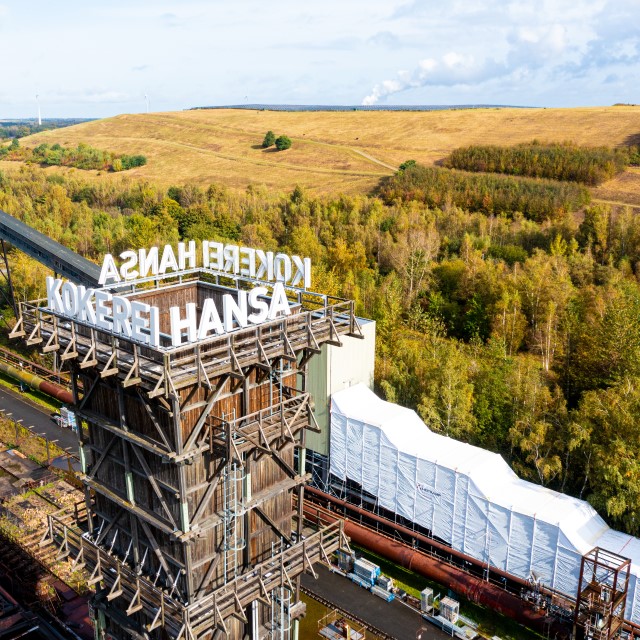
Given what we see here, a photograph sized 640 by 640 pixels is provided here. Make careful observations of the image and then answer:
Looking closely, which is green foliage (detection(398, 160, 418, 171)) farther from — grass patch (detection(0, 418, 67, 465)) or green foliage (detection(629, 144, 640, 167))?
grass patch (detection(0, 418, 67, 465))

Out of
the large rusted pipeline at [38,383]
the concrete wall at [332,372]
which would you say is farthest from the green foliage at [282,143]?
the concrete wall at [332,372]

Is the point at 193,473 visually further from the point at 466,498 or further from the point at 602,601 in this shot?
the point at 602,601

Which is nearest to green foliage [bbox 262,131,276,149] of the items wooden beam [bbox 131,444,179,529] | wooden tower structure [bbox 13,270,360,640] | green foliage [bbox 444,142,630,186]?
A: green foliage [bbox 444,142,630,186]

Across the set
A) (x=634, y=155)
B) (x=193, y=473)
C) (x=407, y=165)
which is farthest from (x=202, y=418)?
(x=407, y=165)

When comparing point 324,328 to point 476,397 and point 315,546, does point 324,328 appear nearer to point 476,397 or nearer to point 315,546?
point 315,546

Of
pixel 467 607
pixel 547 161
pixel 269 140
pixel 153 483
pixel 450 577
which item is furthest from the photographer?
pixel 269 140
